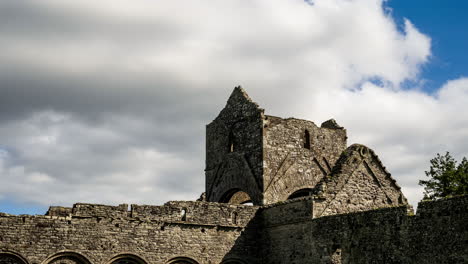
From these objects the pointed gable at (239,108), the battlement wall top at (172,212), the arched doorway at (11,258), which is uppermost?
the pointed gable at (239,108)

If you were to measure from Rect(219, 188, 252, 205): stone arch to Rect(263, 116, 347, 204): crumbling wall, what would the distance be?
2.30 m

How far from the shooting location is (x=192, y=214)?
22516 millimetres

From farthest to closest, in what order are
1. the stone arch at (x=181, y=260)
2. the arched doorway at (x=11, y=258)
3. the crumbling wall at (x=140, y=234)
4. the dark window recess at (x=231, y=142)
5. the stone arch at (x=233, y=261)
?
the dark window recess at (x=231, y=142)
the stone arch at (x=233, y=261)
the stone arch at (x=181, y=260)
the crumbling wall at (x=140, y=234)
the arched doorway at (x=11, y=258)

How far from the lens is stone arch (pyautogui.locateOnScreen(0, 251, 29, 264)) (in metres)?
19.4

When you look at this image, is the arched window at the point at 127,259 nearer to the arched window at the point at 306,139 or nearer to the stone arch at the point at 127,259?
the stone arch at the point at 127,259

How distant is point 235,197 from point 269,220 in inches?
218

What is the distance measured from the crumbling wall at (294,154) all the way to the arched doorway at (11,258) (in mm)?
10147

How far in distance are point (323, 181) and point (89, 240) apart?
8600mm

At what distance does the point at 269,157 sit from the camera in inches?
1032

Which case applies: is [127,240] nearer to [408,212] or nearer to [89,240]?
[89,240]

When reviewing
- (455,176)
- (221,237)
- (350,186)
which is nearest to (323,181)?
(350,186)

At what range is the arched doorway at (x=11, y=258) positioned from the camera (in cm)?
1936

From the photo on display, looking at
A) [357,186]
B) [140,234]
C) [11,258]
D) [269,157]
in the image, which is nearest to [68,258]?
[11,258]

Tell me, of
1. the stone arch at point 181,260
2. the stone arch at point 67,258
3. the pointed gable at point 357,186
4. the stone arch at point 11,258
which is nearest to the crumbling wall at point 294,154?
the pointed gable at point 357,186
